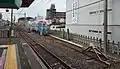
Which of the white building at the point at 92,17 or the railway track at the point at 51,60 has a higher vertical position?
the white building at the point at 92,17

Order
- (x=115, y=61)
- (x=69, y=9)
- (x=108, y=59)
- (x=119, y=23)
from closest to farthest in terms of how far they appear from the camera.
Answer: (x=115, y=61), (x=108, y=59), (x=119, y=23), (x=69, y=9)

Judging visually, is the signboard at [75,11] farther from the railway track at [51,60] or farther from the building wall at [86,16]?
the railway track at [51,60]

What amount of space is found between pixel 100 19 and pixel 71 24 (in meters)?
15.3

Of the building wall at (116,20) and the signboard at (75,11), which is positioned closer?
the building wall at (116,20)

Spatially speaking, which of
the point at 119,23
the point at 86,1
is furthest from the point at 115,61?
the point at 86,1

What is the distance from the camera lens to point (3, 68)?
1123 centimetres

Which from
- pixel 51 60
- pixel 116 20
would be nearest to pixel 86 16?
pixel 116 20

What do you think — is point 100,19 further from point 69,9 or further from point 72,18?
point 69,9

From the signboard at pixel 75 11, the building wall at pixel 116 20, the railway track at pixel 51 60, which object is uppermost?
the signboard at pixel 75 11

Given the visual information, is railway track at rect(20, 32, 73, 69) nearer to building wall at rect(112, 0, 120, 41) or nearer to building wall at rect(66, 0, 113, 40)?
building wall at rect(112, 0, 120, 41)

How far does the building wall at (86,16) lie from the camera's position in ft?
82.5

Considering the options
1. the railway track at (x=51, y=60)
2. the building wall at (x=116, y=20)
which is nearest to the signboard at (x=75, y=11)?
the building wall at (x=116, y=20)

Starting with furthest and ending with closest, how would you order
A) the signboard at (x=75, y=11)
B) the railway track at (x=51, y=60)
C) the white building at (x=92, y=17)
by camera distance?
the signboard at (x=75, y=11) → the white building at (x=92, y=17) → the railway track at (x=51, y=60)

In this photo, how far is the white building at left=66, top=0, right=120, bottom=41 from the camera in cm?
2164
